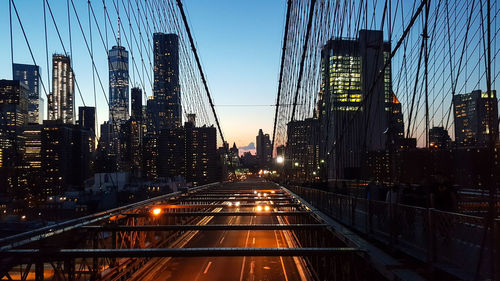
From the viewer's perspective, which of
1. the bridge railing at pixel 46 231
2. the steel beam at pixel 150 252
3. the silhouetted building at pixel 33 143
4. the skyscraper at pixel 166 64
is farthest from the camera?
the silhouetted building at pixel 33 143

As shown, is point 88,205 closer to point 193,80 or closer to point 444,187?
point 193,80

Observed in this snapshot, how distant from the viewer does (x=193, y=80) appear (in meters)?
42.3

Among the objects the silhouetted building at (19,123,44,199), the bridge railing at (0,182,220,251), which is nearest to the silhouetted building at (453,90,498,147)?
the bridge railing at (0,182,220,251)

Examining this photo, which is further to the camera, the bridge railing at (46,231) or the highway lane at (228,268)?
the highway lane at (228,268)

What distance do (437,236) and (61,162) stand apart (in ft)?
256

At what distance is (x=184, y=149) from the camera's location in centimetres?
8206

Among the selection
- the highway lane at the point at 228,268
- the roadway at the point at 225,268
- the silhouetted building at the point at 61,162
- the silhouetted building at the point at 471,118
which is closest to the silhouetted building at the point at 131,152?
the roadway at the point at 225,268

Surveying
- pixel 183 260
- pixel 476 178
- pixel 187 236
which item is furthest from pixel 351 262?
pixel 187 236

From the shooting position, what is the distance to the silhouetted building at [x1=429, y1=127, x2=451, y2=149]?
13.3 metres

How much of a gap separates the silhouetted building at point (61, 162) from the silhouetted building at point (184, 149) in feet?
42.6

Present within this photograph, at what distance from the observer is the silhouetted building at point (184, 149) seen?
67.1 meters

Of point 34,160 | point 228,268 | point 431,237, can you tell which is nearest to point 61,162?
point 34,160

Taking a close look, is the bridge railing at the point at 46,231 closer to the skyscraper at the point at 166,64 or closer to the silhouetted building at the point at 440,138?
the silhouetted building at the point at 440,138

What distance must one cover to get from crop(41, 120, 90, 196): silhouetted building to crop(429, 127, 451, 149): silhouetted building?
54.1 metres
